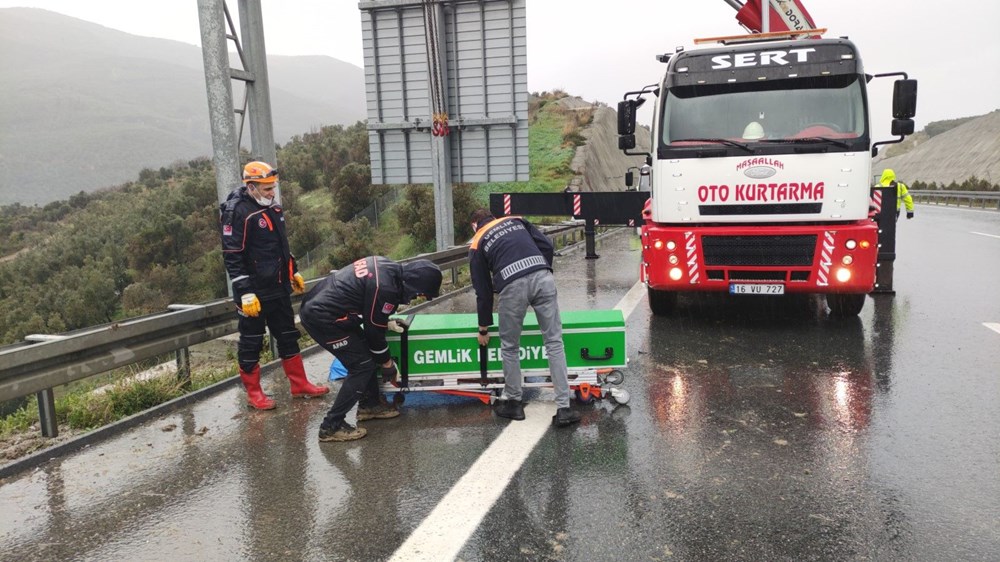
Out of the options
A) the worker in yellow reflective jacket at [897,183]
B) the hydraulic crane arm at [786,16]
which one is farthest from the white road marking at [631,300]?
the hydraulic crane arm at [786,16]

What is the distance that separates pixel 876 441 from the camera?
4184mm

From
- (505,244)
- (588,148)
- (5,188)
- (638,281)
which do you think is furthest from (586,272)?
(5,188)

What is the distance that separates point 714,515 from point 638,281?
8.19 meters

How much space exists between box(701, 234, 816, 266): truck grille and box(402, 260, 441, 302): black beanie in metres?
3.83

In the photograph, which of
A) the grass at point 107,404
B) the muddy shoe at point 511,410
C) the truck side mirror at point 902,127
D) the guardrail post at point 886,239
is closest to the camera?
the muddy shoe at point 511,410

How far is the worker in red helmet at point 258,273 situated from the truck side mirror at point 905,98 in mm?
6766

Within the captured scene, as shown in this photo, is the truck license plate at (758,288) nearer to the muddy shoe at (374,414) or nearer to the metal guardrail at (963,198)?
the muddy shoe at (374,414)

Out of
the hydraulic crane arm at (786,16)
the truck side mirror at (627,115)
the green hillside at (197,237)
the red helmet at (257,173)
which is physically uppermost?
the hydraulic crane arm at (786,16)

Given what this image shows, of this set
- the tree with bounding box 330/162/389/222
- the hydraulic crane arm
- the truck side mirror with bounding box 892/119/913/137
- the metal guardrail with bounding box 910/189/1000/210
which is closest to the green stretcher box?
the truck side mirror with bounding box 892/119/913/137

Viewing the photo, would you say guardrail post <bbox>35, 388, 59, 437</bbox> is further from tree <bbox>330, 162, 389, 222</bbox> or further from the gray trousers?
tree <bbox>330, 162, 389, 222</bbox>

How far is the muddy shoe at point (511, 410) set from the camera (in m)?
4.86

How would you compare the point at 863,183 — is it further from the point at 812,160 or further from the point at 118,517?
the point at 118,517

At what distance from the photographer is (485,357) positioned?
5.23 metres

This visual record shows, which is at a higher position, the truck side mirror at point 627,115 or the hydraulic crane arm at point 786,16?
the hydraulic crane arm at point 786,16
